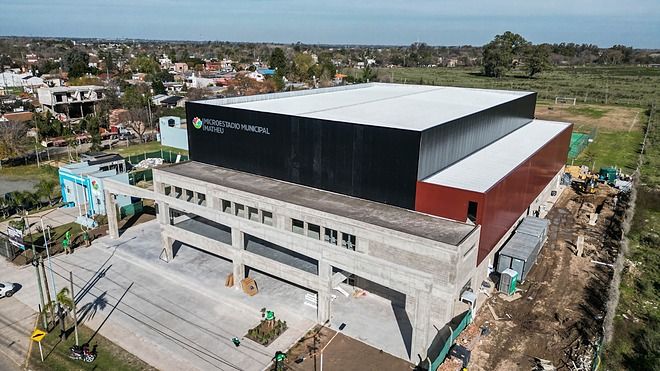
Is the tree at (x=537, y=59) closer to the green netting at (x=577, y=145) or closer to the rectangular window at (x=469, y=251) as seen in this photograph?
the green netting at (x=577, y=145)

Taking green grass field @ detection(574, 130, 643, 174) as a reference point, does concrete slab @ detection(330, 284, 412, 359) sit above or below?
below

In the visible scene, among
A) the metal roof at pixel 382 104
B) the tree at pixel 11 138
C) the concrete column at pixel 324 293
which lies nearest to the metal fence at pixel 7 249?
the metal roof at pixel 382 104

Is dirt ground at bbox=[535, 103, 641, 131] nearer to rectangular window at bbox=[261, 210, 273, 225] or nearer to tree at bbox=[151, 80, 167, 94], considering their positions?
rectangular window at bbox=[261, 210, 273, 225]

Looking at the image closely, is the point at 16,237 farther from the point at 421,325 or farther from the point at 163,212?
the point at 421,325

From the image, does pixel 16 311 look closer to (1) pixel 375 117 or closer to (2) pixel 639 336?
(1) pixel 375 117

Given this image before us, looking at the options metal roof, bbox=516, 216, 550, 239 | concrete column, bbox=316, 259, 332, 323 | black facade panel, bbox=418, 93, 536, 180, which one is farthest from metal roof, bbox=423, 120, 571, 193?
concrete column, bbox=316, 259, 332, 323

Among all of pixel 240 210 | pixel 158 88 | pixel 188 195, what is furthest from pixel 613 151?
pixel 158 88

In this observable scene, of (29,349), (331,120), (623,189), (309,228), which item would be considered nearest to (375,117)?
(331,120)
